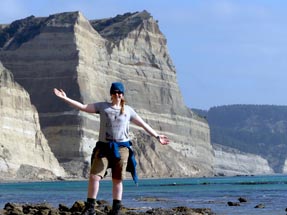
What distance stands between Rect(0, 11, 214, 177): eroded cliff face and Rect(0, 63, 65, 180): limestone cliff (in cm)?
964

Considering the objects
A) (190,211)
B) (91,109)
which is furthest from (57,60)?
(91,109)

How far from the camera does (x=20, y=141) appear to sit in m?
89.6

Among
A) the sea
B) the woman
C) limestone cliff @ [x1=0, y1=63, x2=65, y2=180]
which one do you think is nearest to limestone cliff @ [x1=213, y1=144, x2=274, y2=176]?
limestone cliff @ [x1=0, y1=63, x2=65, y2=180]

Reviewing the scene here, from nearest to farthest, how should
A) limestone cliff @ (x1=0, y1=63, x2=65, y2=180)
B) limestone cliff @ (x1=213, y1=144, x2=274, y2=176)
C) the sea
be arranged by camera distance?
the sea → limestone cliff @ (x1=0, y1=63, x2=65, y2=180) → limestone cliff @ (x1=213, y1=144, x2=274, y2=176)

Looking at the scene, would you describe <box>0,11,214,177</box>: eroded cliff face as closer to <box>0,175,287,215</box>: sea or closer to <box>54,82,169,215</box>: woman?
<box>0,175,287,215</box>: sea

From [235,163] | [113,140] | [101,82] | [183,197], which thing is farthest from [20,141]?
[235,163]

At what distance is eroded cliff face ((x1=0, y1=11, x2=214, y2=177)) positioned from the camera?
359 feet

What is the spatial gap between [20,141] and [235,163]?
89472mm

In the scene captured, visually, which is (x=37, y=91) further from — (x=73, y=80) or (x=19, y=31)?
(x=19, y=31)

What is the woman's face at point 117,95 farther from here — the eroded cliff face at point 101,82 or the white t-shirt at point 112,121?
the eroded cliff face at point 101,82

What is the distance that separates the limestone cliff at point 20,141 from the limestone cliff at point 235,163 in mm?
65049

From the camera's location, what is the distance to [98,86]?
115 metres

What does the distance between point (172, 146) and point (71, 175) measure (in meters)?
26.9

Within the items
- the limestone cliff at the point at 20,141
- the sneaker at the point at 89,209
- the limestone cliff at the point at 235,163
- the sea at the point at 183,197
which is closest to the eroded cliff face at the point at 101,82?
the limestone cliff at the point at 20,141
